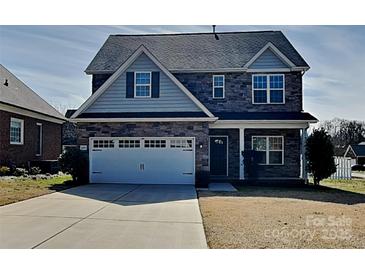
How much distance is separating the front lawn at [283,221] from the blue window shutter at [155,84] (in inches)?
230

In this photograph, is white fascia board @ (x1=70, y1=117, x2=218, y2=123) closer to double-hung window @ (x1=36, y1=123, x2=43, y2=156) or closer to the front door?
the front door

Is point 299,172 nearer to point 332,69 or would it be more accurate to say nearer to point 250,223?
point 332,69

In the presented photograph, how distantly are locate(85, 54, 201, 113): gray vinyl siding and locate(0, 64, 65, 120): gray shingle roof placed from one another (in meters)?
5.39

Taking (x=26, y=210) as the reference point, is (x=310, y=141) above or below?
above

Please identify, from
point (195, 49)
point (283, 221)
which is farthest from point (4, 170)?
point (283, 221)

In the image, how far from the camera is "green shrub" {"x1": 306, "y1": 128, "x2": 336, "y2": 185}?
15.7 metres

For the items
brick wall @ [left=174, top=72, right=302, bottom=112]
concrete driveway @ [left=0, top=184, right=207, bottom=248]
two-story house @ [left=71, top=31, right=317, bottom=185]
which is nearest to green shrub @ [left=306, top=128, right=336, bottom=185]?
two-story house @ [left=71, top=31, right=317, bottom=185]

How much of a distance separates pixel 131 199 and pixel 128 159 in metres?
4.78

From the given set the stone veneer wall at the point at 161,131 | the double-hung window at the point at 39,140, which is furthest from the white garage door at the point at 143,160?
the double-hung window at the point at 39,140

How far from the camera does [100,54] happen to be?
19.9 metres

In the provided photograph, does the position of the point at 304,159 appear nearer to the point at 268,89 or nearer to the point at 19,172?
the point at 268,89

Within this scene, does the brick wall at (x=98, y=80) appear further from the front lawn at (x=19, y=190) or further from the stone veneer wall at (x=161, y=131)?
the front lawn at (x=19, y=190)

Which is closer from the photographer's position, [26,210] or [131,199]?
[26,210]
